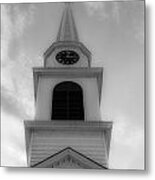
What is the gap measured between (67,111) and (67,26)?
0.76 m

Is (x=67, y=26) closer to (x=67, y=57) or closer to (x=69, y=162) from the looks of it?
(x=67, y=57)

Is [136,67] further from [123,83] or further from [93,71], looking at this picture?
[93,71]

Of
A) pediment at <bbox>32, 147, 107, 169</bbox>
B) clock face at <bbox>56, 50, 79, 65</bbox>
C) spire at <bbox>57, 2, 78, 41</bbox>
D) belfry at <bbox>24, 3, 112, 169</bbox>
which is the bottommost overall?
pediment at <bbox>32, 147, 107, 169</bbox>

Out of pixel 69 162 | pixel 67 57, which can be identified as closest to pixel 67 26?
pixel 67 57

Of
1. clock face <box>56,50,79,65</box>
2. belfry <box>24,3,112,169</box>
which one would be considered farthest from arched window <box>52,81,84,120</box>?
clock face <box>56,50,79,65</box>

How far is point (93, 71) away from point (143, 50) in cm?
63

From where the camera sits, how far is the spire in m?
4.50

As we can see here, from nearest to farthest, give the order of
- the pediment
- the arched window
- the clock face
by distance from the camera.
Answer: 1. the pediment
2. the arched window
3. the clock face

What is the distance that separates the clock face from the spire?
278 millimetres

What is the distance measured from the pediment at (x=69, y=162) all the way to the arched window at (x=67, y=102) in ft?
1.41

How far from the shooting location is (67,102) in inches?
195

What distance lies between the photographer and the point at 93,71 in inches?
189

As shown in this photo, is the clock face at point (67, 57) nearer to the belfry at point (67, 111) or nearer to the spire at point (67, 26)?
the belfry at point (67, 111)

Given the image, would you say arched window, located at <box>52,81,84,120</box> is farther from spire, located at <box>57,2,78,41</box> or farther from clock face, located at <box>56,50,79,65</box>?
spire, located at <box>57,2,78,41</box>
